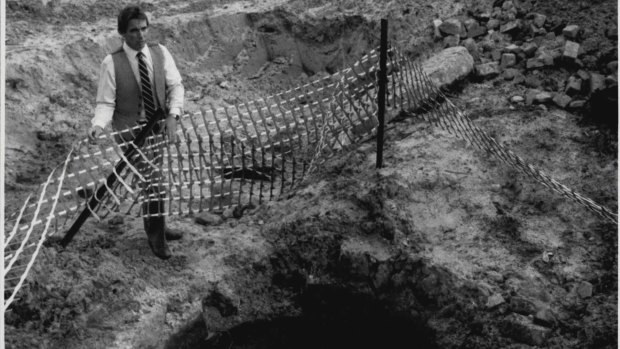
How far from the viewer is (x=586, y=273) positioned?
5480mm

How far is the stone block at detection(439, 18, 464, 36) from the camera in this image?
26.5 ft

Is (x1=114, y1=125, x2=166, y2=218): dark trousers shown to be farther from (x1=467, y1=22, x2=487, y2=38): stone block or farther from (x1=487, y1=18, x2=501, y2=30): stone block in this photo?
(x1=487, y1=18, x2=501, y2=30): stone block

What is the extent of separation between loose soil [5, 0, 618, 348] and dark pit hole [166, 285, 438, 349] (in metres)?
0.01

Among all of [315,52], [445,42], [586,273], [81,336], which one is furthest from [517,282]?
[315,52]

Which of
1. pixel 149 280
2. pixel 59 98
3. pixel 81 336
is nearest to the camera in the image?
pixel 81 336

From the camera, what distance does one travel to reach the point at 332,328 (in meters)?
5.98

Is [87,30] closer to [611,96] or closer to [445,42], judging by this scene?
[445,42]

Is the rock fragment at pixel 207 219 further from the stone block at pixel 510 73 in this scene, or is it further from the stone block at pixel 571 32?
the stone block at pixel 571 32

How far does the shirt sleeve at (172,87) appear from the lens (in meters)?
5.21

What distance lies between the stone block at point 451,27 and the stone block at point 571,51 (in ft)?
3.50

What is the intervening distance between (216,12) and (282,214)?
334 centimetres

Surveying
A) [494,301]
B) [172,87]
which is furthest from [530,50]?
[172,87]

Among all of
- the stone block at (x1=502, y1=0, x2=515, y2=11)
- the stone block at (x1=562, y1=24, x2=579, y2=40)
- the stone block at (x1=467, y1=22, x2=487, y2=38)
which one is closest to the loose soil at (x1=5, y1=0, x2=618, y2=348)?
the stone block at (x1=562, y1=24, x2=579, y2=40)

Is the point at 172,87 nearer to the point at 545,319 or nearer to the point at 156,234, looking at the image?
the point at 156,234
